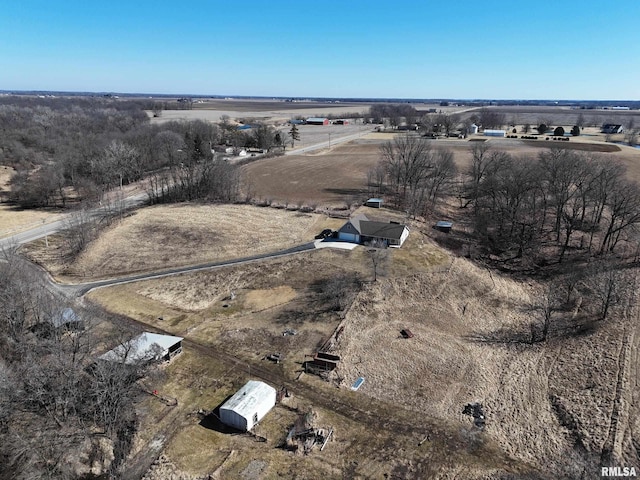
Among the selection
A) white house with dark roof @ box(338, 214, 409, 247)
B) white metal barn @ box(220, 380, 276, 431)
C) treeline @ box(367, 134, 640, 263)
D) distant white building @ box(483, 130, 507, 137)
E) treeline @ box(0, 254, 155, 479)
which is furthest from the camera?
distant white building @ box(483, 130, 507, 137)

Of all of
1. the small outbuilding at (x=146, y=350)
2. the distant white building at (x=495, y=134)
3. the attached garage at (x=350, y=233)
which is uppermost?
the distant white building at (x=495, y=134)

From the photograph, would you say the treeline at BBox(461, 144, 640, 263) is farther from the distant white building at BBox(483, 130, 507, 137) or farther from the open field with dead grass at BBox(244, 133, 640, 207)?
the distant white building at BBox(483, 130, 507, 137)

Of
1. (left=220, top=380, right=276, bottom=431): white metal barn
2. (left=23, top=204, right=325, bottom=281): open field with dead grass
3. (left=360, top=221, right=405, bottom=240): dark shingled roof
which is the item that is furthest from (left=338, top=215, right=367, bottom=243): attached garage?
(left=220, top=380, right=276, bottom=431): white metal barn

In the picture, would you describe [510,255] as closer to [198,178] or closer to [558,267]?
[558,267]

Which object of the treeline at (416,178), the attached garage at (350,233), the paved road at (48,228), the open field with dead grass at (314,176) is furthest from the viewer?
the open field with dead grass at (314,176)

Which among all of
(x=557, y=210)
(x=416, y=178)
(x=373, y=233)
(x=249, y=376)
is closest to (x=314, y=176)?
(x=416, y=178)

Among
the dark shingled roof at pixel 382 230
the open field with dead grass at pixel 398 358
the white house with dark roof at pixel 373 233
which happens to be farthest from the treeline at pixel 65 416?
the dark shingled roof at pixel 382 230

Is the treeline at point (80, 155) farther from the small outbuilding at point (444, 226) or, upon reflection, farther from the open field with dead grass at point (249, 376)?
the small outbuilding at point (444, 226)
